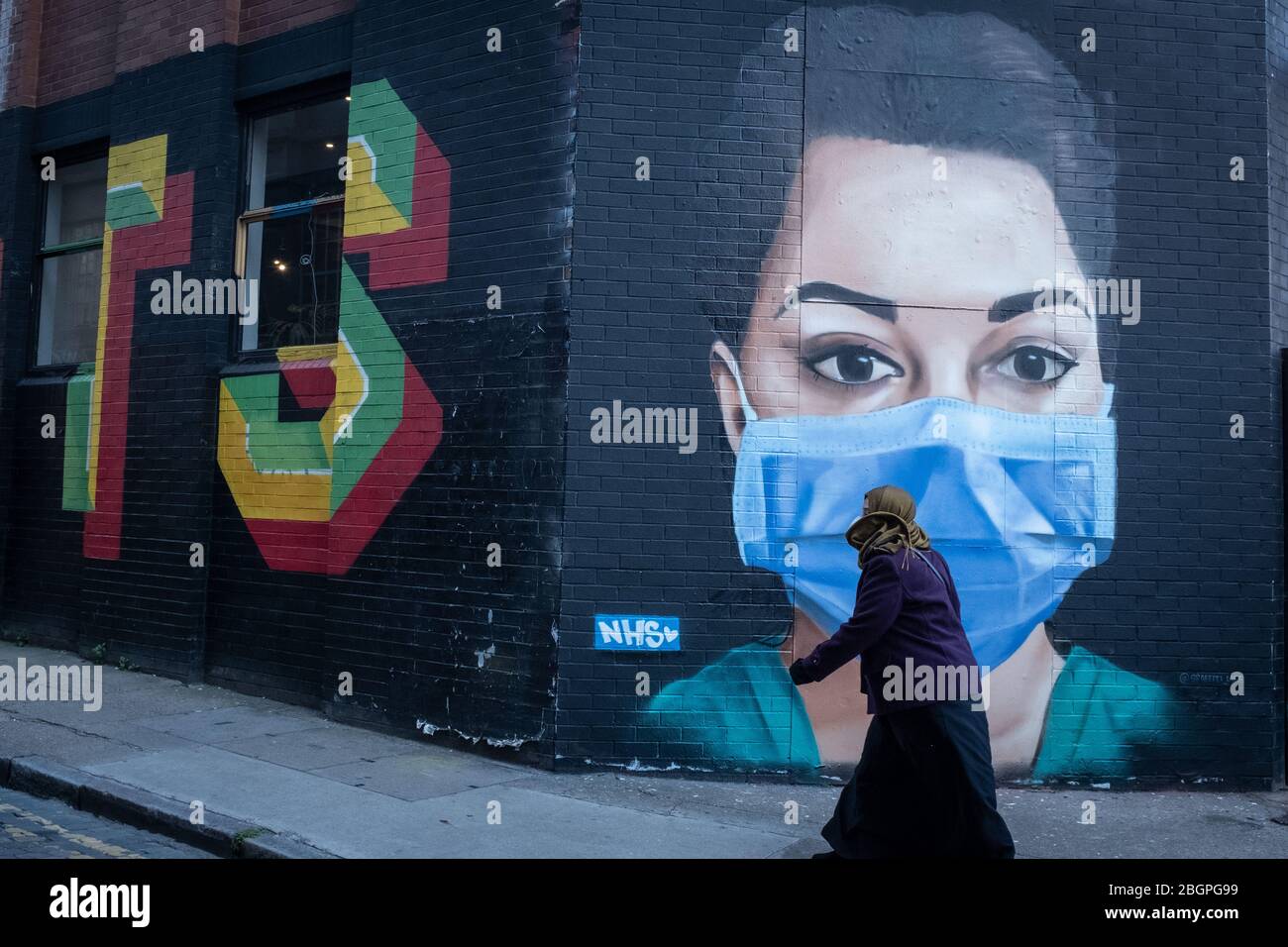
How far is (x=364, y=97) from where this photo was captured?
8.88 meters

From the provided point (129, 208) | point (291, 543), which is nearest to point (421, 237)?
point (291, 543)

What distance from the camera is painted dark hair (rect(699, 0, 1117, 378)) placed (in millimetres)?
7676

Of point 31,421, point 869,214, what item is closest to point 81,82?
point 31,421

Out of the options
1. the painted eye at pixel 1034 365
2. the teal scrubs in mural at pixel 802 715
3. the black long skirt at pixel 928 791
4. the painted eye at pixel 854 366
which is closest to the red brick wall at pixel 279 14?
the painted eye at pixel 854 366

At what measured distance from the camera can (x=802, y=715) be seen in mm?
7496

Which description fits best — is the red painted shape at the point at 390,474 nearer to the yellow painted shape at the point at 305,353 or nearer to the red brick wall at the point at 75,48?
the yellow painted shape at the point at 305,353

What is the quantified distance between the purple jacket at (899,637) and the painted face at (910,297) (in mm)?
2520

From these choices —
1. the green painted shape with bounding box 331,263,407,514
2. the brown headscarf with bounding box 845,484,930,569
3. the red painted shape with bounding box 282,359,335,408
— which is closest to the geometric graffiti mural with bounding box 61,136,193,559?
the red painted shape with bounding box 282,359,335,408

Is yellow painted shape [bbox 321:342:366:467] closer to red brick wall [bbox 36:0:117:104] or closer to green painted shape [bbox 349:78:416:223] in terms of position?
green painted shape [bbox 349:78:416:223]

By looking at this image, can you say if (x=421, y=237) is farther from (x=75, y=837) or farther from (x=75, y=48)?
(x=75, y=48)

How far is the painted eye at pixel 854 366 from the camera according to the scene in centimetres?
762

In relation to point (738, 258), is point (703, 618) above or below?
below

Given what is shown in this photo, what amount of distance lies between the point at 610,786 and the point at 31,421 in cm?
813
